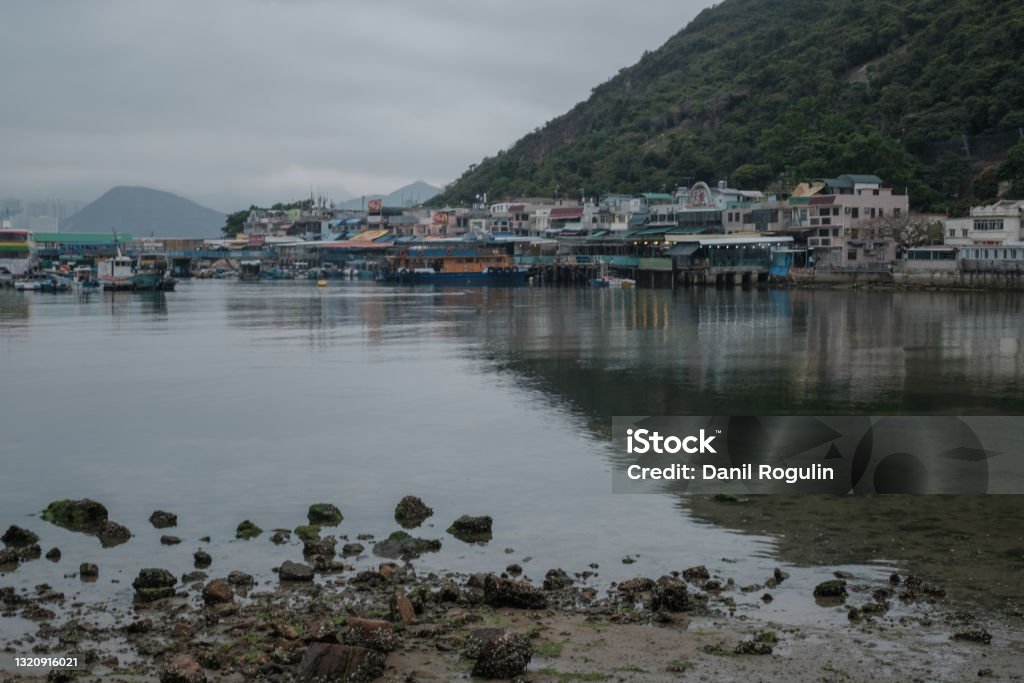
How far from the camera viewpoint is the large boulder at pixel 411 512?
48.5 feet

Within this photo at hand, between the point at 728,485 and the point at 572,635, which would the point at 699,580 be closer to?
the point at 572,635

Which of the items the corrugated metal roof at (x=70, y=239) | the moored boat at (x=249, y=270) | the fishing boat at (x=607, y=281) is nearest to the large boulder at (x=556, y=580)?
Result: the fishing boat at (x=607, y=281)

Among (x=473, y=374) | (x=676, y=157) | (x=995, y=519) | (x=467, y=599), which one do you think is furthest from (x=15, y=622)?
(x=676, y=157)

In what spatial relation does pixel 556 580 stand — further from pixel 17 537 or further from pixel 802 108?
pixel 802 108

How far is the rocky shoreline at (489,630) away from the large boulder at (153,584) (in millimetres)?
22

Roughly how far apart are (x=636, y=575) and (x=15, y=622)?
21.7ft

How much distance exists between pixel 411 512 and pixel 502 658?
585cm

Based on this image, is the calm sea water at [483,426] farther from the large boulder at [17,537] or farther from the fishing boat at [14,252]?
the fishing boat at [14,252]

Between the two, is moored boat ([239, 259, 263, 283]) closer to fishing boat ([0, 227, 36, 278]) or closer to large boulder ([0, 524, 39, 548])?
fishing boat ([0, 227, 36, 278])

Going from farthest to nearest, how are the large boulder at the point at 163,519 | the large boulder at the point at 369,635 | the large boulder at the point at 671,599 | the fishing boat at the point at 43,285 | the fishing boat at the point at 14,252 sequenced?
the fishing boat at the point at 14,252
the fishing boat at the point at 43,285
the large boulder at the point at 163,519
the large boulder at the point at 671,599
the large boulder at the point at 369,635

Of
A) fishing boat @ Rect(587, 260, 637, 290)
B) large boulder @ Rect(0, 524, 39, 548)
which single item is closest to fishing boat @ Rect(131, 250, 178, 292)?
fishing boat @ Rect(587, 260, 637, 290)

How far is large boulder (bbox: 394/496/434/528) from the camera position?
1479 centimetres

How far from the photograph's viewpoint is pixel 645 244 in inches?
3853

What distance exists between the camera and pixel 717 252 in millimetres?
87312
